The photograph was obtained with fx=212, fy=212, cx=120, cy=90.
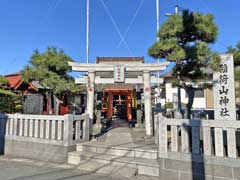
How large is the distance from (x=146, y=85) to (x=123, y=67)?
1.08 metres

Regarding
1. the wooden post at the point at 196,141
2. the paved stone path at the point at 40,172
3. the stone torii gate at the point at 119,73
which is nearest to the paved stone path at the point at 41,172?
the paved stone path at the point at 40,172

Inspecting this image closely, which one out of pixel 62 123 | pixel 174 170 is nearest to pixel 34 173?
pixel 62 123

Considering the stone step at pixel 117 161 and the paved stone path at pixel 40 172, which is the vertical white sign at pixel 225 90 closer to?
the stone step at pixel 117 161

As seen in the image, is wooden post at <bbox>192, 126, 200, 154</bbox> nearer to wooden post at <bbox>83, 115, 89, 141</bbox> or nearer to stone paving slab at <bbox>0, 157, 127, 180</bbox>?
stone paving slab at <bbox>0, 157, 127, 180</bbox>

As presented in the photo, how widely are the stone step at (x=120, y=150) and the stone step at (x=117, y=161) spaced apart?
0.39ft

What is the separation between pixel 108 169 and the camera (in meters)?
4.88


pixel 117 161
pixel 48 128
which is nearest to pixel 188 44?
pixel 117 161

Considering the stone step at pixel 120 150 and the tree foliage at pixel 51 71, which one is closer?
the stone step at pixel 120 150

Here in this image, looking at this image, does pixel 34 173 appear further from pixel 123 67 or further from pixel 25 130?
pixel 123 67

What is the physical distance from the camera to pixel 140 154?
16.8 feet

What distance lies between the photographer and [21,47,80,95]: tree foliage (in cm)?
945

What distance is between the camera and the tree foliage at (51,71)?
31.0 feet

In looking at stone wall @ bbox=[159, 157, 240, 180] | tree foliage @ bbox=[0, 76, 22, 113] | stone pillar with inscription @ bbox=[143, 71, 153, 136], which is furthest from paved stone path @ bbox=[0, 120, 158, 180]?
tree foliage @ bbox=[0, 76, 22, 113]

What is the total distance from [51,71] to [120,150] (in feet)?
19.8
